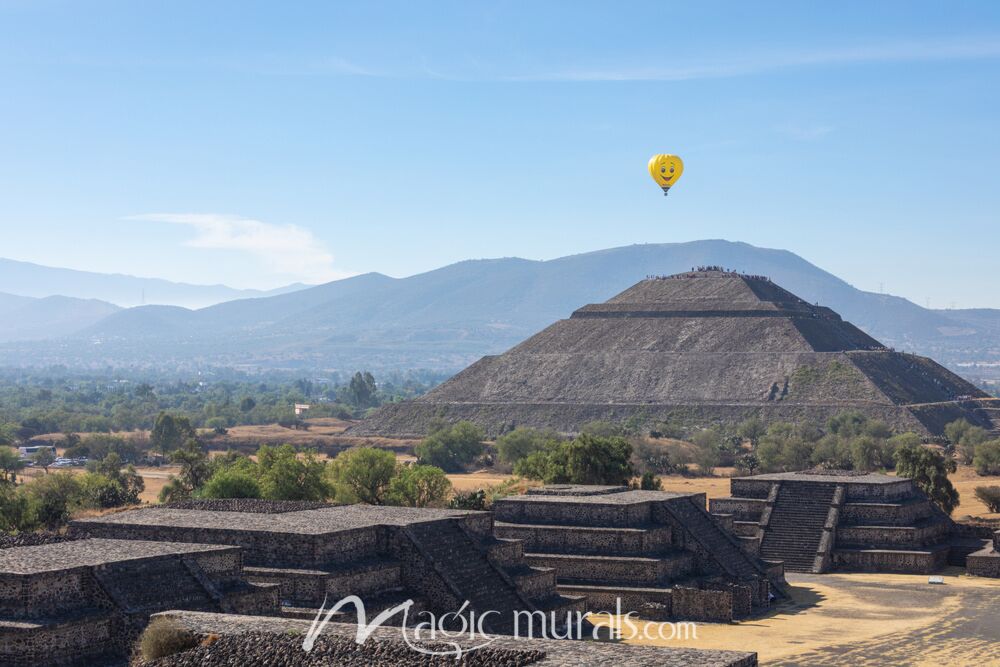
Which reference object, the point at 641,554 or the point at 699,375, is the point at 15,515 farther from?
the point at 699,375

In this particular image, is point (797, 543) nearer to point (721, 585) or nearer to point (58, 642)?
point (721, 585)

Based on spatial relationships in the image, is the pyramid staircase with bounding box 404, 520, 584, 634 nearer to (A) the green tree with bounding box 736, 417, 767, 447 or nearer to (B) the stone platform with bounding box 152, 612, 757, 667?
(B) the stone platform with bounding box 152, 612, 757, 667

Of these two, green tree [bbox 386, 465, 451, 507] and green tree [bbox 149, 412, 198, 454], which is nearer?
green tree [bbox 386, 465, 451, 507]

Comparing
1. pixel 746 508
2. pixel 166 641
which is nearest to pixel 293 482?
pixel 746 508

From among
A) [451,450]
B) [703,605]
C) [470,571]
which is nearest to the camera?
[470,571]

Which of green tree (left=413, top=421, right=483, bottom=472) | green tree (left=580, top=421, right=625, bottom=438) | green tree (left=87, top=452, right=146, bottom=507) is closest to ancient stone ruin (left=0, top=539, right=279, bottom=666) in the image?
green tree (left=87, top=452, right=146, bottom=507)
